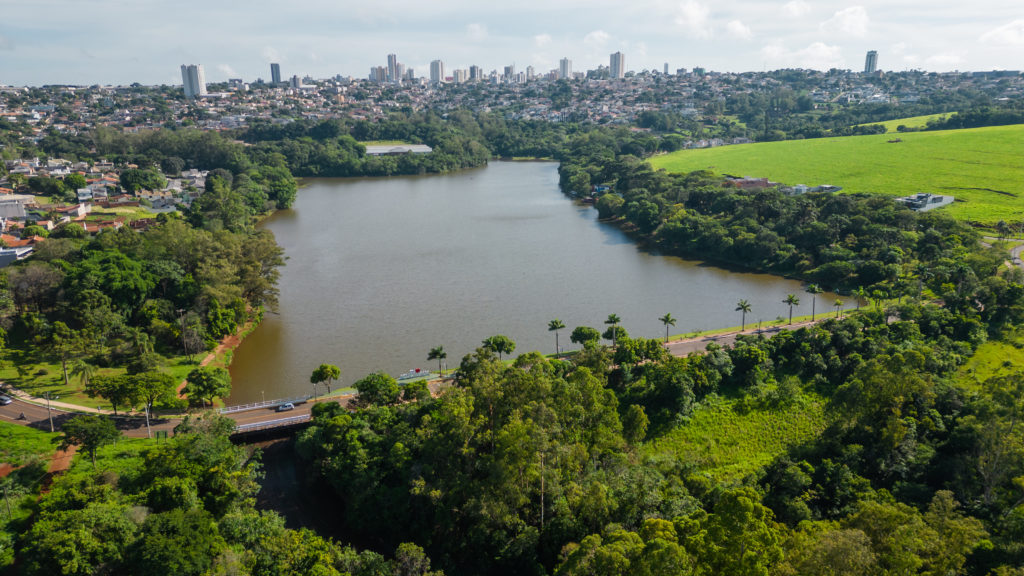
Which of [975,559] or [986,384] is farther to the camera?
[986,384]

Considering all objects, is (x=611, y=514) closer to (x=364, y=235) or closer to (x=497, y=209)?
(x=364, y=235)

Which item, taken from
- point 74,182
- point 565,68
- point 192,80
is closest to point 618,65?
point 565,68

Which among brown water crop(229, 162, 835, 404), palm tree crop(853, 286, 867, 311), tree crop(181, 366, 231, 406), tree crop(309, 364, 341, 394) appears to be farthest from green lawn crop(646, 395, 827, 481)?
tree crop(181, 366, 231, 406)

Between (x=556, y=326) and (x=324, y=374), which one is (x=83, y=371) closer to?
(x=324, y=374)

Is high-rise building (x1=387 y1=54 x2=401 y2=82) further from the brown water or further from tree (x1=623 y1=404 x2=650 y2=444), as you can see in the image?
tree (x1=623 y1=404 x2=650 y2=444)

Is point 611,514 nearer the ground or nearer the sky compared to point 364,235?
nearer the ground

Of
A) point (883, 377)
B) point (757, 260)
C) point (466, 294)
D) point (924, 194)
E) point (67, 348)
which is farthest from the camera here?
point (924, 194)

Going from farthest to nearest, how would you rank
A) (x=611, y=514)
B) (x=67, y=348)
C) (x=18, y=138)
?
(x=18, y=138), (x=67, y=348), (x=611, y=514)

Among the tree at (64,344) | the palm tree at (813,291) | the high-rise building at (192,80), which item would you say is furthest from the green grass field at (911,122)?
the high-rise building at (192,80)

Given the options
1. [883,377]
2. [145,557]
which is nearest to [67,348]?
[145,557]
